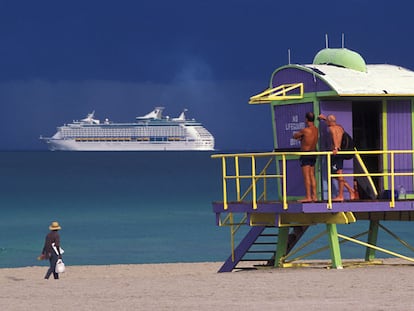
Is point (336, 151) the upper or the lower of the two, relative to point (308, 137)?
lower

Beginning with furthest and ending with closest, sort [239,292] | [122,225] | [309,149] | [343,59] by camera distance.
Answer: [122,225], [343,59], [309,149], [239,292]

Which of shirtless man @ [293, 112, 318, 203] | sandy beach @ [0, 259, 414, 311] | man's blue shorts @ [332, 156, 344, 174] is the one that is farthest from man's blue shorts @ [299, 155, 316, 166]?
sandy beach @ [0, 259, 414, 311]

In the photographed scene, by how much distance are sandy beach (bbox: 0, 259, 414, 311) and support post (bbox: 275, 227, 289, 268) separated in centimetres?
116

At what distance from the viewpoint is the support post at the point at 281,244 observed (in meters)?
23.8

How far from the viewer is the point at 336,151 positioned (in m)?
20.9

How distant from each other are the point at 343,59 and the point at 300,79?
1.15 meters

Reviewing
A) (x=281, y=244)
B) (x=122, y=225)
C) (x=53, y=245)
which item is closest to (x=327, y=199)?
(x=281, y=244)

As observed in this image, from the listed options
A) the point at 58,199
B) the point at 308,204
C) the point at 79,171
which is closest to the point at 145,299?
the point at 308,204

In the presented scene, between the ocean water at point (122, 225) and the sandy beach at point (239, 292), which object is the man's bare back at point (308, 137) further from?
the ocean water at point (122, 225)

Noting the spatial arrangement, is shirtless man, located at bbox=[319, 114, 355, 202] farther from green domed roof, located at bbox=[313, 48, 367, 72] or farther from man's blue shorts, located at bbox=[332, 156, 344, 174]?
green domed roof, located at bbox=[313, 48, 367, 72]

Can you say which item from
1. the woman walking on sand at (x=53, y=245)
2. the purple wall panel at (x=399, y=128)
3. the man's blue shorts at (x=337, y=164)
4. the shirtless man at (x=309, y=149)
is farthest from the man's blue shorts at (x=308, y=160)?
the woman walking on sand at (x=53, y=245)

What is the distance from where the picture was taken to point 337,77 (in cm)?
2183

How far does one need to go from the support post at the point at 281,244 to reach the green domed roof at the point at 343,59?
3.36 m

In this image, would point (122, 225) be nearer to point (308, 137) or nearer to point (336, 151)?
point (308, 137)
